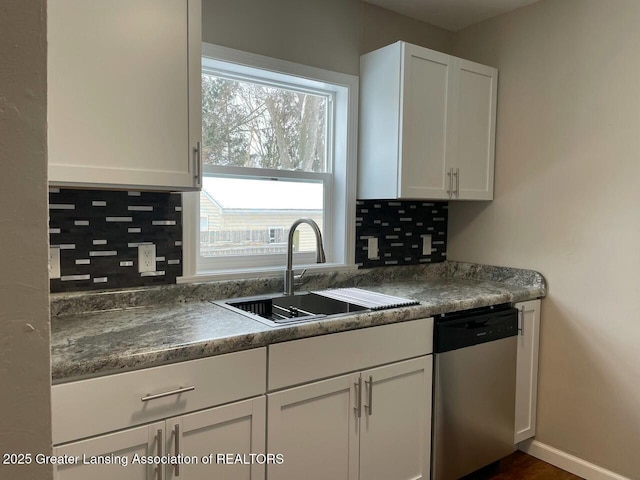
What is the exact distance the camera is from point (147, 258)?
193 cm

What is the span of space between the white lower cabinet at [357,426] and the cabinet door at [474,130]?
110cm

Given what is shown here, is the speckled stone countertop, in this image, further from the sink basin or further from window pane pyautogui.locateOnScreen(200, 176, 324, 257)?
window pane pyautogui.locateOnScreen(200, 176, 324, 257)

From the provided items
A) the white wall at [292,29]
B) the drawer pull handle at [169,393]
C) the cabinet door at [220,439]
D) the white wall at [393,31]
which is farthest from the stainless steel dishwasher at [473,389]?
the white wall at [393,31]

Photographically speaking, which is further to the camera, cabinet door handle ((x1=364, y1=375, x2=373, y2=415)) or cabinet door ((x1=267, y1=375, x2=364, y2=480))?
cabinet door handle ((x1=364, y1=375, x2=373, y2=415))

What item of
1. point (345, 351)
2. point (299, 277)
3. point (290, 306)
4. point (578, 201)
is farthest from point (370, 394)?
point (578, 201)

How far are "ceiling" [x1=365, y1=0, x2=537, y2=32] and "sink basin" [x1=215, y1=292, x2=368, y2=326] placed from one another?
5.37 ft

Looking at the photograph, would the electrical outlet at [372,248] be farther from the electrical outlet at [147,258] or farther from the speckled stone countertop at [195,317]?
the electrical outlet at [147,258]

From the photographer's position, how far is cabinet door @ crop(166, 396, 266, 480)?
138 centimetres

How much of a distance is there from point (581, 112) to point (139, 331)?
7.42 ft

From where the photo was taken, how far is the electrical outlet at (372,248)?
2676 millimetres

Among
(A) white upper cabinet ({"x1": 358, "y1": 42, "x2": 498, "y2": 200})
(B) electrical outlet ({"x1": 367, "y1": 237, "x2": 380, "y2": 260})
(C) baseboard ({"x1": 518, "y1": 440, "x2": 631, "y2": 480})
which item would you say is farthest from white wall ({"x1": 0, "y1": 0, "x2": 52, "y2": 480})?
(C) baseboard ({"x1": 518, "y1": 440, "x2": 631, "y2": 480})

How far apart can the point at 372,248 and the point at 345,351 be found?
1.02 metres

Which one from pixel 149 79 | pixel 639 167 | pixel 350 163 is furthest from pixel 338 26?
pixel 639 167

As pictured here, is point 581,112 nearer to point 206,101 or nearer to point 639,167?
point 639,167
